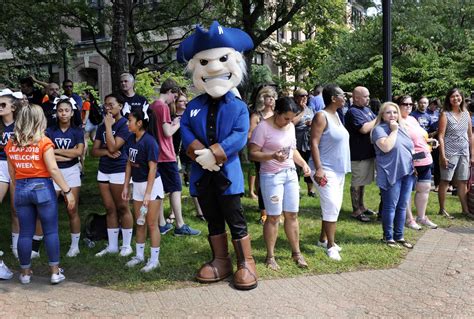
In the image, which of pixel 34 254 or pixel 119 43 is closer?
pixel 34 254

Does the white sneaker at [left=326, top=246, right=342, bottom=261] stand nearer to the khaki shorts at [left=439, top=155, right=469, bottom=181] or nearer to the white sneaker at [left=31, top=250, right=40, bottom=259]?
the khaki shorts at [left=439, top=155, right=469, bottom=181]

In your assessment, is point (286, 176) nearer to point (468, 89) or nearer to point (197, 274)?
point (197, 274)

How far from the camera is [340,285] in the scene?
183 inches

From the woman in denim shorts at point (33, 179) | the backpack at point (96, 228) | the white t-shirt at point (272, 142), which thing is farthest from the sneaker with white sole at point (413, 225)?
the woman in denim shorts at point (33, 179)

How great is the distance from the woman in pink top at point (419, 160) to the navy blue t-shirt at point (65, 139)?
13.6ft

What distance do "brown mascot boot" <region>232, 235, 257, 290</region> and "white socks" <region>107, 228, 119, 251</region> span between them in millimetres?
1592

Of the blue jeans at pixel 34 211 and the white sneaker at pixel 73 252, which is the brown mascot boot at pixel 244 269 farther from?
the white sneaker at pixel 73 252

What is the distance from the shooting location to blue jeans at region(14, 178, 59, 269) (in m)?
4.52

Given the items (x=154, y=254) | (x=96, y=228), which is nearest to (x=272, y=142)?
(x=154, y=254)

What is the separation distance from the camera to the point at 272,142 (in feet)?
16.2

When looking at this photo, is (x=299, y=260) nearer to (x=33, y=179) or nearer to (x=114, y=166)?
(x=114, y=166)

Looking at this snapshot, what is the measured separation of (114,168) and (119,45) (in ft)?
10.9

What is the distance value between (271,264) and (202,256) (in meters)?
0.85

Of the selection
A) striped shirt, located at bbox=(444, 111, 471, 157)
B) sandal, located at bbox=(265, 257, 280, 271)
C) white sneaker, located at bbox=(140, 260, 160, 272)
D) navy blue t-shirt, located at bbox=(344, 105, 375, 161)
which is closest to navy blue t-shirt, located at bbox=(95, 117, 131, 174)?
white sneaker, located at bbox=(140, 260, 160, 272)
